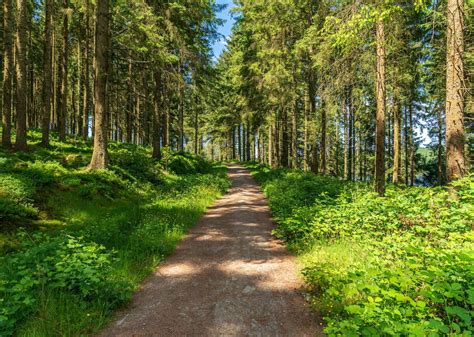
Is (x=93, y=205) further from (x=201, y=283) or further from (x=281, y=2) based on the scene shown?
(x=281, y=2)

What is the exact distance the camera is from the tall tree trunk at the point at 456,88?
6.67 metres

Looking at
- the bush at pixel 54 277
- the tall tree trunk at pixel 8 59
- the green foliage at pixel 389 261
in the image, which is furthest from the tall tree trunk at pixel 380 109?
the tall tree trunk at pixel 8 59

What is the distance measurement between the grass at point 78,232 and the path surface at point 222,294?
421mm

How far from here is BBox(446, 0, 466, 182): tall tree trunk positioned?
667cm

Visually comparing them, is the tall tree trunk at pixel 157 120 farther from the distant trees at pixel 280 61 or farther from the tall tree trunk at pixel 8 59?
the tall tree trunk at pixel 8 59

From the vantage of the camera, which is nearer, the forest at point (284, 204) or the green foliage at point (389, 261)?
the green foliage at point (389, 261)

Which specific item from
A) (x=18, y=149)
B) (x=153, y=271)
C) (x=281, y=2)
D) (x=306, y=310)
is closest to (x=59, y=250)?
(x=153, y=271)

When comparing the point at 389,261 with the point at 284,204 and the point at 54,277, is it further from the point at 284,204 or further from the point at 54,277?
the point at 284,204

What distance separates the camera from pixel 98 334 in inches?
153

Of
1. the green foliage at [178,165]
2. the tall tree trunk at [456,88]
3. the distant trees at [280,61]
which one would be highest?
the distant trees at [280,61]

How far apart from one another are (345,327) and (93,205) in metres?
8.54

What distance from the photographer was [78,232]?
661 centimetres

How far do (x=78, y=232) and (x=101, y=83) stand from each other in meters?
7.74

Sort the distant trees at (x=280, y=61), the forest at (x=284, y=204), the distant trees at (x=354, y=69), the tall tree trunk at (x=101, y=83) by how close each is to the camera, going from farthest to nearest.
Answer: the tall tree trunk at (x=101, y=83), the distant trees at (x=280, y=61), the distant trees at (x=354, y=69), the forest at (x=284, y=204)
